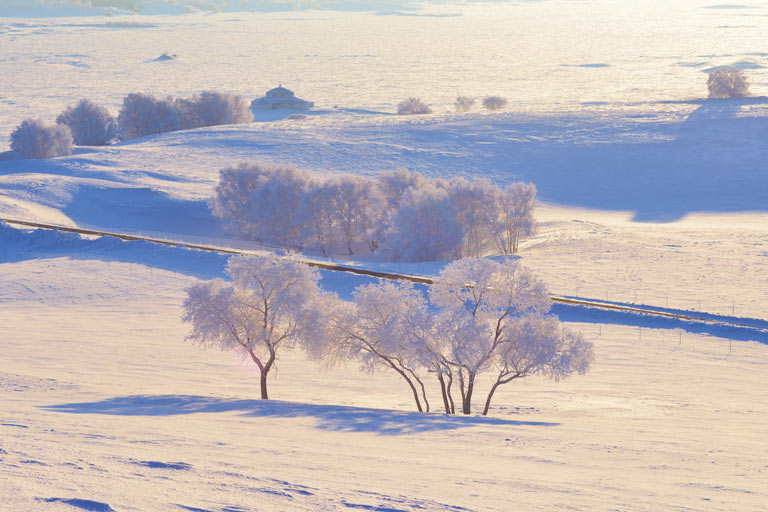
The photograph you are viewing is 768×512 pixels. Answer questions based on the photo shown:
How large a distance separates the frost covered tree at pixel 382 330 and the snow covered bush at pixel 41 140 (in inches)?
2216

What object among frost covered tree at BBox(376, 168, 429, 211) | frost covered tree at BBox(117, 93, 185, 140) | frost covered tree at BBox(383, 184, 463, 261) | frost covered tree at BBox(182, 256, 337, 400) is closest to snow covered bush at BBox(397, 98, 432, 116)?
frost covered tree at BBox(117, 93, 185, 140)

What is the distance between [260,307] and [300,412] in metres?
3.90

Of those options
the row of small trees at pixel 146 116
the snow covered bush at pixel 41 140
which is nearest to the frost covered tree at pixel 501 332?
the snow covered bush at pixel 41 140

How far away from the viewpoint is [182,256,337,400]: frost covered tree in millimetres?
22344

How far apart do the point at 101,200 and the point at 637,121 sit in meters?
51.1

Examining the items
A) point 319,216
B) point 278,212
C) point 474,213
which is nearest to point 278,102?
point 278,212

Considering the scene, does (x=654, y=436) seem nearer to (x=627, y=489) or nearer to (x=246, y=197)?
(x=627, y=489)

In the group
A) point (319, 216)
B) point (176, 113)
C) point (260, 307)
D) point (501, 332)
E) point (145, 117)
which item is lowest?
point (501, 332)

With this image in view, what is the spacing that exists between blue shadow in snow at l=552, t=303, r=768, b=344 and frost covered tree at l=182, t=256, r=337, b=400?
41.8 feet

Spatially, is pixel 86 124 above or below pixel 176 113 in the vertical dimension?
below

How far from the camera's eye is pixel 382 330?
21.1 meters

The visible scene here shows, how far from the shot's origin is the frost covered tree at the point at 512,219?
46062 mm

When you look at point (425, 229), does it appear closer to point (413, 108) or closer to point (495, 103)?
point (413, 108)

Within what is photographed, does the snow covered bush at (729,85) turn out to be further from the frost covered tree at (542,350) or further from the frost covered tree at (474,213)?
the frost covered tree at (542,350)
